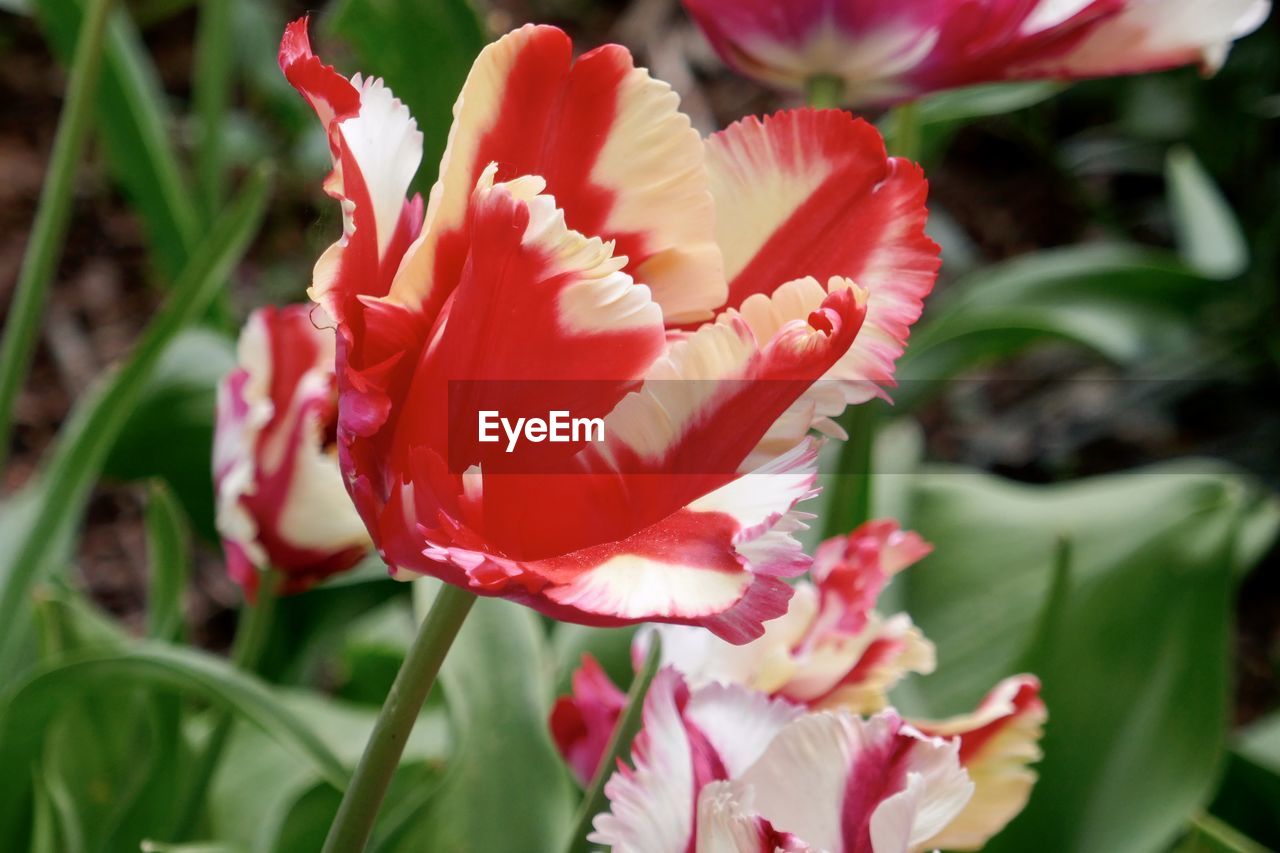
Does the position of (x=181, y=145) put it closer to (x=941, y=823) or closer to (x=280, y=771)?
(x=280, y=771)

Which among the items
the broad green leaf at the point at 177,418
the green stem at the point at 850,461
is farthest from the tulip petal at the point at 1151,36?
the broad green leaf at the point at 177,418

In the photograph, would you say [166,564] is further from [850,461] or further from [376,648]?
[850,461]

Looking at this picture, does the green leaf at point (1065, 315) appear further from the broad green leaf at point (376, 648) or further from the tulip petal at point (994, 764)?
the tulip petal at point (994, 764)

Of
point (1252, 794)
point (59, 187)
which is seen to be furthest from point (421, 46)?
point (1252, 794)

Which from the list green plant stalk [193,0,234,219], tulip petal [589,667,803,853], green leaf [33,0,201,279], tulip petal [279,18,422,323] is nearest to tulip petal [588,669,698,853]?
tulip petal [589,667,803,853]

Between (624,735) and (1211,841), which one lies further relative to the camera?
(1211,841)

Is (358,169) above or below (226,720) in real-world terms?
above

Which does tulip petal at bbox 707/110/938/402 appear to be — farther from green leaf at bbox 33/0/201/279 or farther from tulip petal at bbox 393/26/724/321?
green leaf at bbox 33/0/201/279
